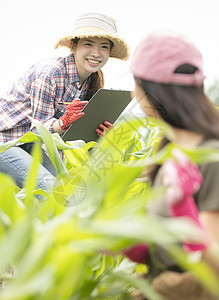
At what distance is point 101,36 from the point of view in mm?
1813

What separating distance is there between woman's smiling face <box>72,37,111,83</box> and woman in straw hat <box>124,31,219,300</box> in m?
1.15

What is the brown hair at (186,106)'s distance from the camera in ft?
2.23

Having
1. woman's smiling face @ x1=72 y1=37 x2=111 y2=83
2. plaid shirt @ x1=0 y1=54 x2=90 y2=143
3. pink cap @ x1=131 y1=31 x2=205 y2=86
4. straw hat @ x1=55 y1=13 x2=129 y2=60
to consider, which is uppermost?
pink cap @ x1=131 y1=31 x2=205 y2=86

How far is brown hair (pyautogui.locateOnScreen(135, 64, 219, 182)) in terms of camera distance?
2.23 ft

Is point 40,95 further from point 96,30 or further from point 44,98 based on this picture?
point 96,30

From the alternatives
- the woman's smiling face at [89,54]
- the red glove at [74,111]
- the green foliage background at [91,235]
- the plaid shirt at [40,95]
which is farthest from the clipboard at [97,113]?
the green foliage background at [91,235]

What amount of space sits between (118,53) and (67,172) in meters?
1.03

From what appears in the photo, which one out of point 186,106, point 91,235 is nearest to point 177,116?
point 186,106

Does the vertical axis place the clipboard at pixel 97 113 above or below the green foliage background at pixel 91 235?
below

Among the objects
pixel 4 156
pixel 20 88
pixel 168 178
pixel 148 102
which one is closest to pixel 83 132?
pixel 4 156

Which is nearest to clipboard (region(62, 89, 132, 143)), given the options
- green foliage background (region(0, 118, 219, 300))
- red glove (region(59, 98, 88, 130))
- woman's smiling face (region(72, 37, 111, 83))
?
red glove (region(59, 98, 88, 130))

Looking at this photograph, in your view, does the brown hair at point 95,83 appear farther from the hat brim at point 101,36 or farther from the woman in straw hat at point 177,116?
the woman in straw hat at point 177,116

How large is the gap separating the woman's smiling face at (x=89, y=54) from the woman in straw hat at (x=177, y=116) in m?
1.15

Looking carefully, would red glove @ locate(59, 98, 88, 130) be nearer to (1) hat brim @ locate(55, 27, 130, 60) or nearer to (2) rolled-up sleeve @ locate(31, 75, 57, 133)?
(2) rolled-up sleeve @ locate(31, 75, 57, 133)
